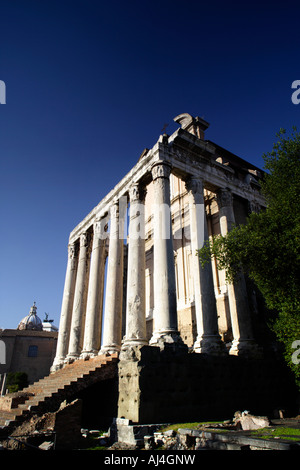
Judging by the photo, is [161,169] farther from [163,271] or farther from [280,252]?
[280,252]

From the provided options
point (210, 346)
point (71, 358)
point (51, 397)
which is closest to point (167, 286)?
point (210, 346)

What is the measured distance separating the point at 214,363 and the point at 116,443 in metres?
4.76

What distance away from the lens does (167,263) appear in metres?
13.3

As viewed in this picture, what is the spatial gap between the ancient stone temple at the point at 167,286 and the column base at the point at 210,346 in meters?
0.04

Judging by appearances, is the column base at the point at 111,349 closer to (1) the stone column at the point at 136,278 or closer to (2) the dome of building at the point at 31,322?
(1) the stone column at the point at 136,278

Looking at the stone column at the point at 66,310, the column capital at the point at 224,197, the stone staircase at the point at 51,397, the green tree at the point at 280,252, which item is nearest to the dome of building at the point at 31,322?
the stone column at the point at 66,310

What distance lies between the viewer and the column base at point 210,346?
13117 millimetres

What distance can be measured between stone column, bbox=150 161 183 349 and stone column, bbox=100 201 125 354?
4.15 meters

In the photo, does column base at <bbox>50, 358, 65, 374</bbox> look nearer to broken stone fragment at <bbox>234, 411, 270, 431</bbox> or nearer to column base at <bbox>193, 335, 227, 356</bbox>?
column base at <bbox>193, 335, 227, 356</bbox>

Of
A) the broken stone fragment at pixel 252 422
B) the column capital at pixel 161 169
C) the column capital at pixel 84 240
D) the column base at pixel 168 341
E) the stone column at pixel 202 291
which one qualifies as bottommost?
the broken stone fragment at pixel 252 422

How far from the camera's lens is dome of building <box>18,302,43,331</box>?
169 ft
